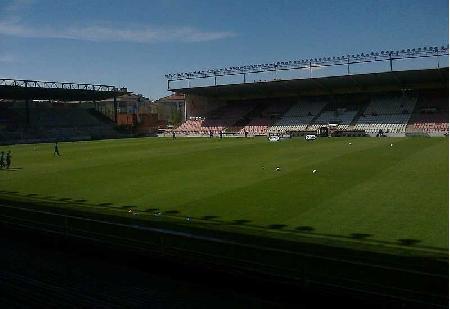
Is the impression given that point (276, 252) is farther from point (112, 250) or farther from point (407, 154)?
point (407, 154)

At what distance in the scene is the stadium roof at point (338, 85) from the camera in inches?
2282

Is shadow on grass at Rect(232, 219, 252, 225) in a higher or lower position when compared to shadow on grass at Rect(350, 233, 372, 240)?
higher

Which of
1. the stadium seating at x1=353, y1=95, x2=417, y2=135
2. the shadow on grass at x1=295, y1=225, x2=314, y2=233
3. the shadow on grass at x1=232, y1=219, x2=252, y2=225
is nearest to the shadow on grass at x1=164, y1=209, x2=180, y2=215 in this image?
the shadow on grass at x1=232, y1=219, x2=252, y2=225

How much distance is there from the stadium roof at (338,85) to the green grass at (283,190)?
100 feet

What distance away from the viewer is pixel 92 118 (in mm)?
79688

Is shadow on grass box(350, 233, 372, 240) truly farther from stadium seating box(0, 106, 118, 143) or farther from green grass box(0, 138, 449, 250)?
stadium seating box(0, 106, 118, 143)

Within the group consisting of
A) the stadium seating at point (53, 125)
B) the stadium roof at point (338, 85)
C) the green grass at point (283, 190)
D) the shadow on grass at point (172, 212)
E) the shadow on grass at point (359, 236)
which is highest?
the stadium roof at point (338, 85)

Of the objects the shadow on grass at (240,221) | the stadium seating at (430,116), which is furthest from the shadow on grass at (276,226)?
the stadium seating at (430,116)

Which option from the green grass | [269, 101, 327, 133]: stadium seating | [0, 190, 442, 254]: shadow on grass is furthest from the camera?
[269, 101, 327, 133]: stadium seating

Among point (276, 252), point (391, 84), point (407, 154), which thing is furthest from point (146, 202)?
point (391, 84)

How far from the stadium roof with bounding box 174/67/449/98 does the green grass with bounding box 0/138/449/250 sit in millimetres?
30501

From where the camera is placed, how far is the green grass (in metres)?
12.2

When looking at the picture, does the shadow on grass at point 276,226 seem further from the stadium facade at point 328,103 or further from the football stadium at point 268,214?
the stadium facade at point 328,103

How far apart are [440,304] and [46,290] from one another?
5.87 m
